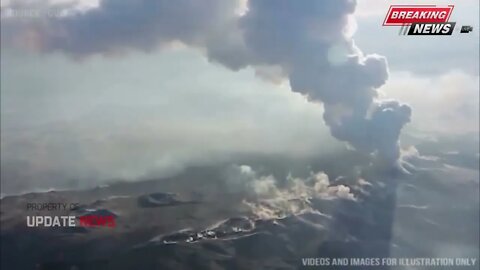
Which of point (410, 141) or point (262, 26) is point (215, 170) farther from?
point (410, 141)

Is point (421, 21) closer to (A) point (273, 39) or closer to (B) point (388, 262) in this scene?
(A) point (273, 39)

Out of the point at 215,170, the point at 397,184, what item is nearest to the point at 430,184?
the point at 397,184

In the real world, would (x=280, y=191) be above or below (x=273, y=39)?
below

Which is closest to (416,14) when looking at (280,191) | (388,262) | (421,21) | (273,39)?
(421,21)

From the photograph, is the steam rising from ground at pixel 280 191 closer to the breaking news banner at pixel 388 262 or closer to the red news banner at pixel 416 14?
the breaking news banner at pixel 388 262

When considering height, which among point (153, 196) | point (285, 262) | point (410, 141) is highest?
point (410, 141)

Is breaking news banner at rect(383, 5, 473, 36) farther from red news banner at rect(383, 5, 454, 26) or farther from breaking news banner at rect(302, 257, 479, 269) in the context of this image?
breaking news banner at rect(302, 257, 479, 269)
